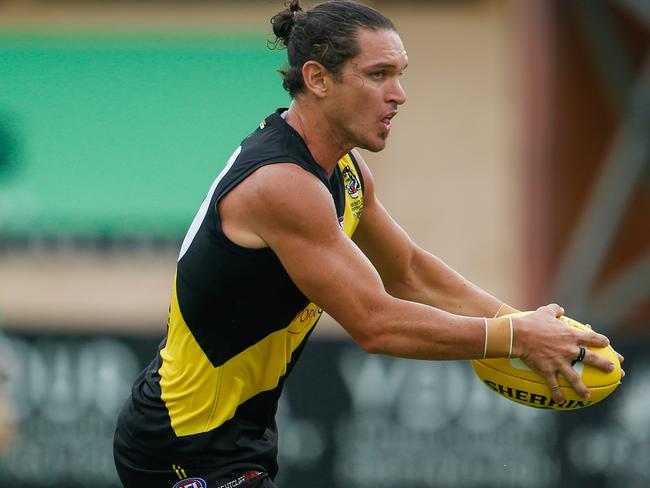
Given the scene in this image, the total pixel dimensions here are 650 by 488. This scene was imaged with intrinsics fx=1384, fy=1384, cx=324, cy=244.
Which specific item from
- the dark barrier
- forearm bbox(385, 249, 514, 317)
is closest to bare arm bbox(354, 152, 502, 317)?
forearm bbox(385, 249, 514, 317)

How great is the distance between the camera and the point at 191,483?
5148 mm

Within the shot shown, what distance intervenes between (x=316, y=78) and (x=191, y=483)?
157 centimetres

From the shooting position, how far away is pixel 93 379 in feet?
30.6

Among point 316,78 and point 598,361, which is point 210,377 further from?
point 598,361

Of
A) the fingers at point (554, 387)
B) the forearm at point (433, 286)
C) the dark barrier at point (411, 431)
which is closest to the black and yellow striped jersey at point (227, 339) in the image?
the forearm at point (433, 286)

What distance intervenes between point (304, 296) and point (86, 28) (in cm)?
993

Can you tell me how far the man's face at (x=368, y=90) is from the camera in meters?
4.98

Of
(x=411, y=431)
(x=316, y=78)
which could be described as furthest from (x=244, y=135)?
(x=316, y=78)

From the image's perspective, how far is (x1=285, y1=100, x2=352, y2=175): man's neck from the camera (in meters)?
5.05

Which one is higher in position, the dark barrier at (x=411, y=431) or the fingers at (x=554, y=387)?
the fingers at (x=554, y=387)

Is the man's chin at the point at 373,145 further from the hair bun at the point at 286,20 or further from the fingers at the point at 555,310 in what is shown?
the fingers at the point at 555,310

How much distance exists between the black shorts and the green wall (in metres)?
8.87

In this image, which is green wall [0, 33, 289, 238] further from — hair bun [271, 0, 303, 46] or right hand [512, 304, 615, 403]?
right hand [512, 304, 615, 403]

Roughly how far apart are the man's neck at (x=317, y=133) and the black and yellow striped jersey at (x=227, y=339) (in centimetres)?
5
